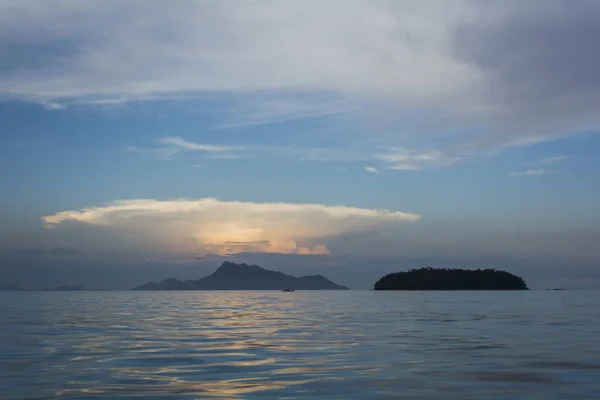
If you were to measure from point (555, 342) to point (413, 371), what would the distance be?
15.0 meters

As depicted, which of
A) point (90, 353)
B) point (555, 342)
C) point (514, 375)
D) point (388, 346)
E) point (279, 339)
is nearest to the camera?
point (514, 375)

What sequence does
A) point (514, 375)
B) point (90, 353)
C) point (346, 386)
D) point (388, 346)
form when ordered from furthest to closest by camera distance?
point (388, 346) < point (90, 353) < point (514, 375) < point (346, 386)

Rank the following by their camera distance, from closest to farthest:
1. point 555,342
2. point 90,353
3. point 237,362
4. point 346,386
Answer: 1. point 346,386
2. point 237,362
3. point 90,353
4. point 555,342

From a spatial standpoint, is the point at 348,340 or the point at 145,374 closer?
the point at 145,374

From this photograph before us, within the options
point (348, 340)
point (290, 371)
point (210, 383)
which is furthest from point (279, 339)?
point (210, 383)

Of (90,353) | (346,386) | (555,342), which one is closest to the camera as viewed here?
(346,386)

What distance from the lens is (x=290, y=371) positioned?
23781 mm

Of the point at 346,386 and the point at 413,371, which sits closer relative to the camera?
the point at 346,386

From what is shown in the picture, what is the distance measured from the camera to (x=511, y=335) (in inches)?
1569

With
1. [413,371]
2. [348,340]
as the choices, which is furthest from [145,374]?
[348,340]

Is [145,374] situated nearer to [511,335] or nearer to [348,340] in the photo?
[348,340]

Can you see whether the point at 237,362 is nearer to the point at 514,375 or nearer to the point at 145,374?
the point at 145,374

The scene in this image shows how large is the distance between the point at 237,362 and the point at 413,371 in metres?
7.50

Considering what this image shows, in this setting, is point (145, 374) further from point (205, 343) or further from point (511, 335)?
point (511, 335)
